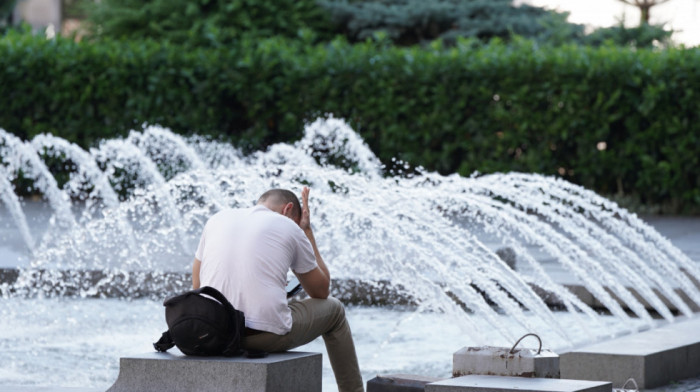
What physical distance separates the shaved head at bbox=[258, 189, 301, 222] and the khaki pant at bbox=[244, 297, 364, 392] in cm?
41

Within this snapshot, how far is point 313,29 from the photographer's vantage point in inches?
881

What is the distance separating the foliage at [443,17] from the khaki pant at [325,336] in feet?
55.9

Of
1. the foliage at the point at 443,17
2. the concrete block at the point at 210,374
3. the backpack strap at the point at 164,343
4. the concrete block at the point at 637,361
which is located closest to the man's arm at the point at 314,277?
the concrete block at the point at 210,374

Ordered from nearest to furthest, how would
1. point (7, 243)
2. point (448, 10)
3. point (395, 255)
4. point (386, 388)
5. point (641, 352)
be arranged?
point (386, 388), point (641, 352), point (395, 255), point (7, 243), point (448, 10)

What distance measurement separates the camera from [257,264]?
479 centimetres

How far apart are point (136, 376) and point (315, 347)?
9.15 feet

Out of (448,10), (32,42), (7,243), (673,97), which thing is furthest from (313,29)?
(7,243)

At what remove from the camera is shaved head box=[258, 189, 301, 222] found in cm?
506

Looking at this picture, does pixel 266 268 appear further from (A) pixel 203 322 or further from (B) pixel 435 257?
(B) pixel 435 257

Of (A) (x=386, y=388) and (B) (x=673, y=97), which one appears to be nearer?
(A) (x=386, y=388)

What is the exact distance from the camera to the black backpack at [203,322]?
449cm

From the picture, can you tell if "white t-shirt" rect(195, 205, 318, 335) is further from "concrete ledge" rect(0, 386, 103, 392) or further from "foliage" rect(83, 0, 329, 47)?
"foliage" rect(83, 0, 329, 47)

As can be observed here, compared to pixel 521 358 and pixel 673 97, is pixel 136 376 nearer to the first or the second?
pixel 521 358

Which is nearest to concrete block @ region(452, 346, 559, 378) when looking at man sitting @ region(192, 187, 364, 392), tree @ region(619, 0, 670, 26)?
man sitting @ region(192, 187, 364, 392)
